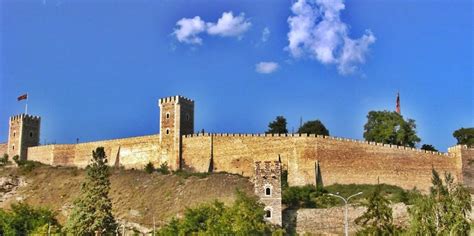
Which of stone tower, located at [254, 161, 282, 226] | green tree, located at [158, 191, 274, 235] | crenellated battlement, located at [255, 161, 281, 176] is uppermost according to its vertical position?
crenellated battlement, located at [255, 161, 281, 176]

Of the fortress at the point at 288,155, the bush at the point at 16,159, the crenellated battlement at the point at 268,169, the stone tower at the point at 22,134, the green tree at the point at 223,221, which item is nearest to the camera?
the green tree at the point at 223,221

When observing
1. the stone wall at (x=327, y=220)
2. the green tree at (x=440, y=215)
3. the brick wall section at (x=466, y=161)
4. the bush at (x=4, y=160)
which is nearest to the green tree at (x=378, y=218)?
the stone wall at (x=327, y=220)

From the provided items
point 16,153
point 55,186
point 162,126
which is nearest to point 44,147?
point 16,153

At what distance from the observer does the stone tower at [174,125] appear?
74.8 m

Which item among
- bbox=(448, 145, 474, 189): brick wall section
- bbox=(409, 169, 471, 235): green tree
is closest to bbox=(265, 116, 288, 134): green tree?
bbox=(448, 145, 474, 189): brick wall section

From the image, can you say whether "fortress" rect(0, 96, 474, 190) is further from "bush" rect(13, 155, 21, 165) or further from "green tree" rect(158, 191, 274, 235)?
"bush" rect(13, 155, 21, 165)

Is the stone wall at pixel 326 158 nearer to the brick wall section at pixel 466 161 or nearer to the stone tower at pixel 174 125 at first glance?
the brick wall section at pixel 466 161

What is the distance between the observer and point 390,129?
7856 centimetres

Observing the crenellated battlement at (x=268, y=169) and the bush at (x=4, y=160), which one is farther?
the bush at (x=4, y=160)

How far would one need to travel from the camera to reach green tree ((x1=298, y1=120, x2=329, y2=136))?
79750 millimetres

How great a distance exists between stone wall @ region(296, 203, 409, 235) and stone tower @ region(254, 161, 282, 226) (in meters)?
2.49

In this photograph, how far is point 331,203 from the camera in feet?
198

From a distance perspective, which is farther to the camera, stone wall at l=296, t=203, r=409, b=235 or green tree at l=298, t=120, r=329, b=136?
green tree at l=298, t=120, r=329, b=136

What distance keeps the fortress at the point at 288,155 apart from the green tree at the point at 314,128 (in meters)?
9.40
